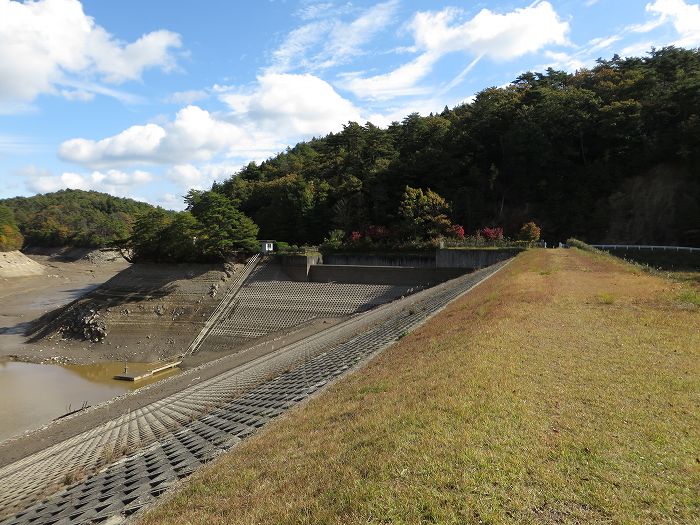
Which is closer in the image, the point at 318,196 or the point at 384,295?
the point at 384,295

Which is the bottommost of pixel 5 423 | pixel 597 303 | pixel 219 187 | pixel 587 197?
pixel 5 423

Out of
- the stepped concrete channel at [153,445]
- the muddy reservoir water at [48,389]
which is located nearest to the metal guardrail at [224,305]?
the muddy reservoir water at [48,389]

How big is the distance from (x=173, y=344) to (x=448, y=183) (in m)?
33.5

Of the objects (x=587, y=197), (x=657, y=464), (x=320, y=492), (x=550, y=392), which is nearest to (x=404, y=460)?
(x=320, y=492)

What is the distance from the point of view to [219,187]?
3396 inches

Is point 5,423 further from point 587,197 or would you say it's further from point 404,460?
point 587,197

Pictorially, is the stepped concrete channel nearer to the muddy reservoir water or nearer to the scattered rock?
the muddy reservoir water

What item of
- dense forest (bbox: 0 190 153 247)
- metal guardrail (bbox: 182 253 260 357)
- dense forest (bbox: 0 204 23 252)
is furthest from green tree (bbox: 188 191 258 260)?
dense forest (bbox: 0 204 23 252)

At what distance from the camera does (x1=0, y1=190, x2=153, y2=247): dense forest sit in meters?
104

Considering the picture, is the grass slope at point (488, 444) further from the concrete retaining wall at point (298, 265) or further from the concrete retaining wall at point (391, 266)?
the concrete retaining wall at point (298, 265)

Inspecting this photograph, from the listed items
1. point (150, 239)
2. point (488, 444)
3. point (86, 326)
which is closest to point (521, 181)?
point (150, 239)

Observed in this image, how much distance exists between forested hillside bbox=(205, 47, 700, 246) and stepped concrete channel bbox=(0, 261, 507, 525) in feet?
108

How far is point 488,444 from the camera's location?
481cm

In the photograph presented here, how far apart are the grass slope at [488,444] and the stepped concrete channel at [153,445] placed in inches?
37.5
